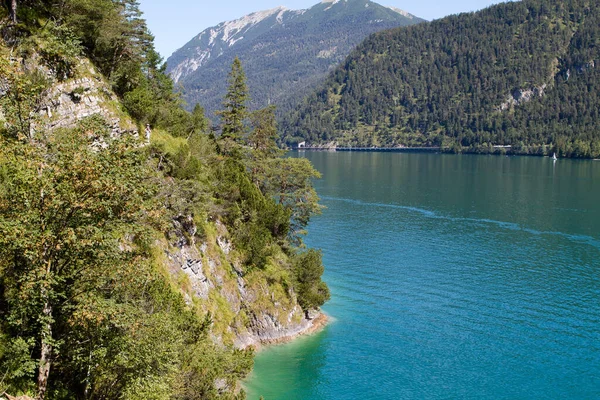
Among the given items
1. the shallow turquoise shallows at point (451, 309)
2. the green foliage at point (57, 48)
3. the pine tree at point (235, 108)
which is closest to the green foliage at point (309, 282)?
the shallow turquoise shallows at point (451, 309)

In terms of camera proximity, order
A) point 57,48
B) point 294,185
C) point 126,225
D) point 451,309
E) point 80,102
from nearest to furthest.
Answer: point 126,225 < point 57,48 < point 80,102 < point 451,309 < point 294,185

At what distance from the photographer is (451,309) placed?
208 feet

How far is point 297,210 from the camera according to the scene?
226 ft

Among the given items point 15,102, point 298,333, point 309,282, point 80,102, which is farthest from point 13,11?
point 298,333

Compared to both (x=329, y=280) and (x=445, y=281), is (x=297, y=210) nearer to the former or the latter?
(x=329, y=280)

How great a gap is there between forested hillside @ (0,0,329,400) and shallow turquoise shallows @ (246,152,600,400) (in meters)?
6.54

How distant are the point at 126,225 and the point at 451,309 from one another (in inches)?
1978

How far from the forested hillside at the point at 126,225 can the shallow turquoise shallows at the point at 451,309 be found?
654 centimetres

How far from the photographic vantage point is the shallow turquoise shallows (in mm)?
46531

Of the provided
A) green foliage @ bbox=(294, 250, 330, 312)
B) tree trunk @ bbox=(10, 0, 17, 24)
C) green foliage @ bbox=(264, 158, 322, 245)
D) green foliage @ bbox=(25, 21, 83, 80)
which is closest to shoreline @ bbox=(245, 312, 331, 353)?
green foliage @ bbox=(294, 250, 330, 312)

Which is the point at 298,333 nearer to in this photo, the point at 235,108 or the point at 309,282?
the point at 309,282

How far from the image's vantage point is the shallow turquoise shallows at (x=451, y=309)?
46531mm

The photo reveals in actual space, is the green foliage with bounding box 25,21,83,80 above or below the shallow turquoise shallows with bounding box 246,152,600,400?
above

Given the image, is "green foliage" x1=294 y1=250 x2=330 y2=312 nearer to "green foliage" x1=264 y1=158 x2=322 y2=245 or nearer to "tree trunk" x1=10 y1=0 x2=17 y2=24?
"green foliage" x1=264 y1=158 x2=322 y2=245
